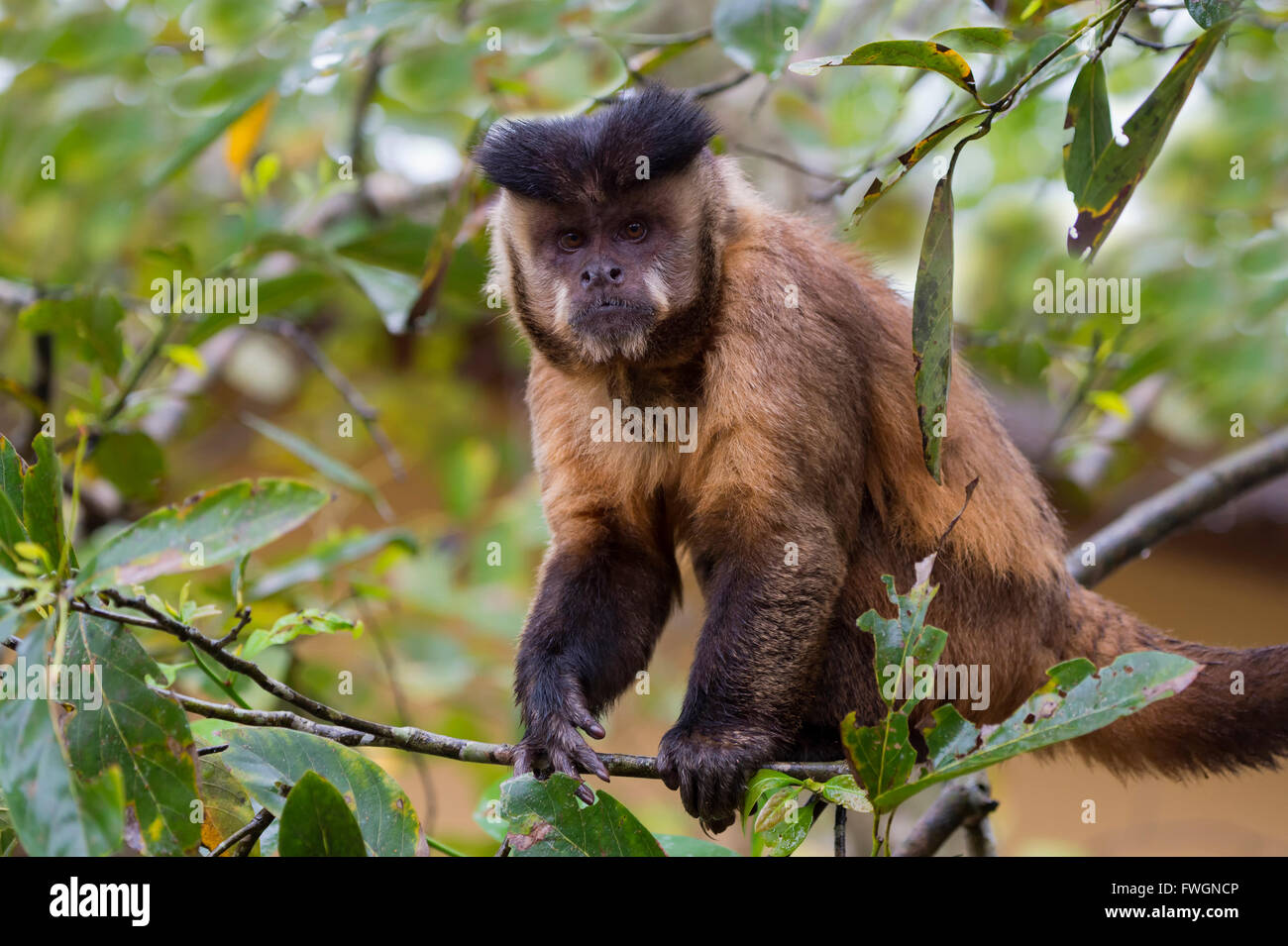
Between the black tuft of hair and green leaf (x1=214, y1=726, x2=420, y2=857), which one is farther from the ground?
the black tuft of hair

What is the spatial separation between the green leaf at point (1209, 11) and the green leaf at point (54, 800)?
2.71 metres

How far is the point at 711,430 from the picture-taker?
3867 mm

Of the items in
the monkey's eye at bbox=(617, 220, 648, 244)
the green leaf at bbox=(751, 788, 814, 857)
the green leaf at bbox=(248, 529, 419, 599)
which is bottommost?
the green leaf at bbox=(751, 788, 814, 857)

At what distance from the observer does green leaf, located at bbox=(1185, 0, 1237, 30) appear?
2.57m

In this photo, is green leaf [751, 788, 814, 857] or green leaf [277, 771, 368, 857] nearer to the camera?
green leaf [277, 771, 368, 857]

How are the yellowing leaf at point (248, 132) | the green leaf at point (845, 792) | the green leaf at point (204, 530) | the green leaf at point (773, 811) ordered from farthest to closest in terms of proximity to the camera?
the yellowing leaf at point (248, 132) → the green leaf at point (204, 530) → the green leaf at point (773, 811) → the green leaf at point (845, 792)

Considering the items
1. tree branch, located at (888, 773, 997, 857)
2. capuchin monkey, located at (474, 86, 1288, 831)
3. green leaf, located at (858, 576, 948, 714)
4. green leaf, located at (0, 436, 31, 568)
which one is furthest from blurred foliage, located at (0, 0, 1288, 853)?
tree branch, located at (888, 773, 997, 857)

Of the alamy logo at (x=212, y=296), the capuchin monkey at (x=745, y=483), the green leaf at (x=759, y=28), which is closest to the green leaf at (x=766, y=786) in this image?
the capuchin monkey at (x=745, y=483)

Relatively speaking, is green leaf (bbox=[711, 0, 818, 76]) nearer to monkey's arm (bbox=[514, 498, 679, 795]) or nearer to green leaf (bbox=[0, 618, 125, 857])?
monkey's arm (bbox=[514, 498, 679, 795])

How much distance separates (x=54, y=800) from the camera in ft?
7.08

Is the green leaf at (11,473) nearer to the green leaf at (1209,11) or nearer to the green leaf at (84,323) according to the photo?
the green leaf at (84,323)
